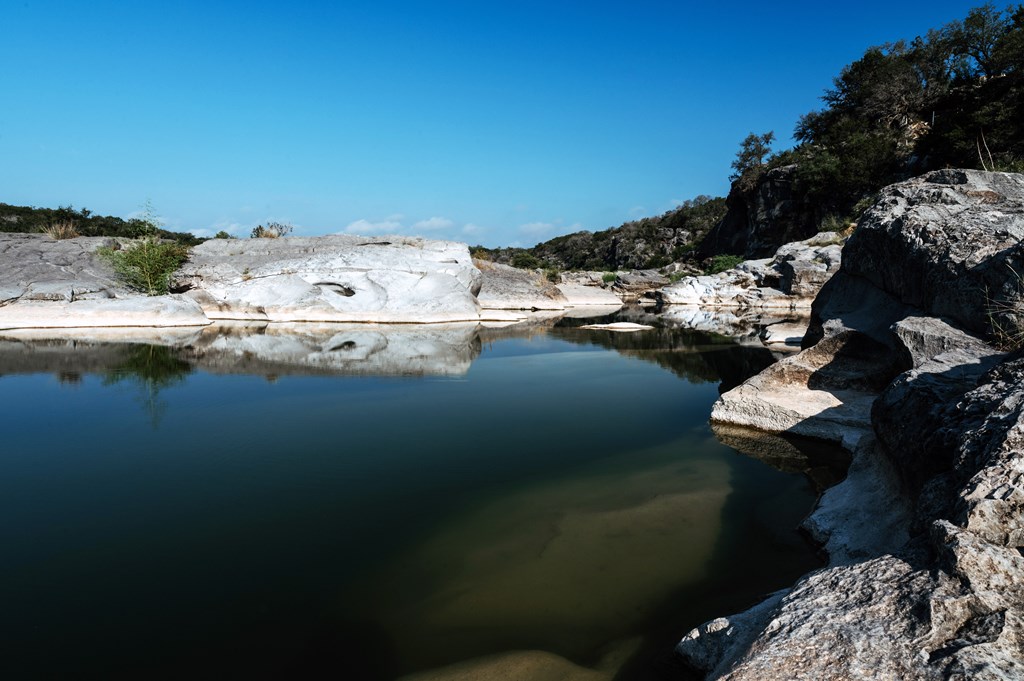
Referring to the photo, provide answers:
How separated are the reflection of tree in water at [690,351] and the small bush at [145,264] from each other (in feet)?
59.6

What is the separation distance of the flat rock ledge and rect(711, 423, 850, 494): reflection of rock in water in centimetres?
18

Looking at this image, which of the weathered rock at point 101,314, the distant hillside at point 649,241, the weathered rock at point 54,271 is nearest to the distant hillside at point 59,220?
the weathered rock at point 54,271

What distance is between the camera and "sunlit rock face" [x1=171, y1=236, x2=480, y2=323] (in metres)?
24.4

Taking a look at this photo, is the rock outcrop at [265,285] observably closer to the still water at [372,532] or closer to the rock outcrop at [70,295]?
the rock outcrop at [70,295]

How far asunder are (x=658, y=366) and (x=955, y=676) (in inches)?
487

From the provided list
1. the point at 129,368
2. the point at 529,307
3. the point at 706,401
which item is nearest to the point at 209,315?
the point at 129,368

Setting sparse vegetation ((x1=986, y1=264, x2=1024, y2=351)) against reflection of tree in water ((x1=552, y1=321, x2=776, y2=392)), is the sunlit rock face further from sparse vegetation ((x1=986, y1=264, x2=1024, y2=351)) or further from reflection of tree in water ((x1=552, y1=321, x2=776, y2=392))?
sparse vegetation ((x1=986, y1=264, x2=1024, y2=351))

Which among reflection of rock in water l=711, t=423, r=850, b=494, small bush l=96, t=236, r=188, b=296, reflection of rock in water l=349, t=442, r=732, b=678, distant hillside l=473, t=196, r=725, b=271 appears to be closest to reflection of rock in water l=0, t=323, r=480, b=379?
small bush l=96, t=236, r=188, b=296

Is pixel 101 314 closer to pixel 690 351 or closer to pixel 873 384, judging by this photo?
pixel 690 351

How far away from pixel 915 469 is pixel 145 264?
2857 cm

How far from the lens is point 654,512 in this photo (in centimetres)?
559

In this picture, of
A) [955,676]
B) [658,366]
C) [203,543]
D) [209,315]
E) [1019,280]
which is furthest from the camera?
[209,315]

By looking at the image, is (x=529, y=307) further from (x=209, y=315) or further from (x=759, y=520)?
(x=759, y=520)

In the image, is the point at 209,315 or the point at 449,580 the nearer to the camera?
the point at 449,580
